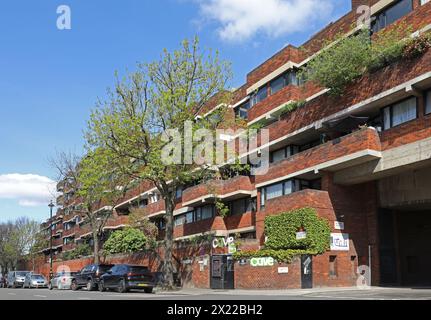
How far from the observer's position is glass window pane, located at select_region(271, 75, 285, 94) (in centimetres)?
3544

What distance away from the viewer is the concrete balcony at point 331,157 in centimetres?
2538

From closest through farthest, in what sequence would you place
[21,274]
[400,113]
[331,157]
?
[400,113]
[331,157]
[21,274]

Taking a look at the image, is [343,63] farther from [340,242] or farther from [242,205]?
[242,205]

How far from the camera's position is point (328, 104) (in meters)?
28.9

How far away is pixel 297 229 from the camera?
93.4ft

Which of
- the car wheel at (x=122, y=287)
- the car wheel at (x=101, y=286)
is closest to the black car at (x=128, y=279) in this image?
the car wheel at (x=122, y=287)

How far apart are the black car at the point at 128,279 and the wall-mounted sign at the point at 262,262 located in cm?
554

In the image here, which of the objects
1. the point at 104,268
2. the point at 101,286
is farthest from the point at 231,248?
the point at 104,268

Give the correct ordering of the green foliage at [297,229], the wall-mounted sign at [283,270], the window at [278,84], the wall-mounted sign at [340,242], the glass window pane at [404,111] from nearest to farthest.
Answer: the glass window pane at [404,111], the wall-mounted sign at [283,270], the green foliage at [297,229], the wall-mounted sign at [340,242], the window at [278,84]

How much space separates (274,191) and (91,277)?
12.7 m

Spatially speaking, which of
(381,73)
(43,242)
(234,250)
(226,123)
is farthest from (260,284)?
(43,242)

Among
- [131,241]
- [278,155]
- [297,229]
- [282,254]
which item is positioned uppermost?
[278,155]

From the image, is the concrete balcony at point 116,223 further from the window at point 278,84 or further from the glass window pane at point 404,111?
the glass window pane at point 404,111

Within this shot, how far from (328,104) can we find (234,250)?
10187mm
